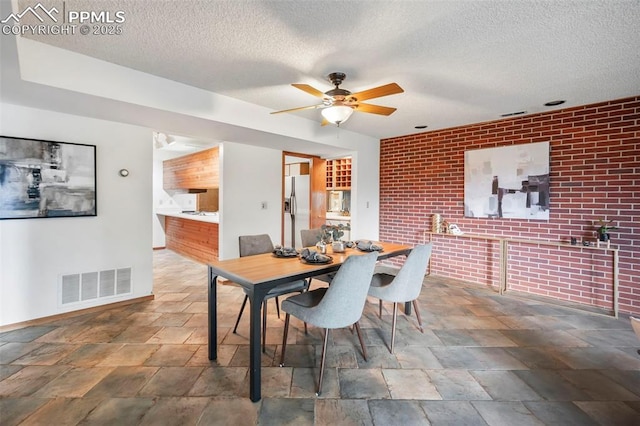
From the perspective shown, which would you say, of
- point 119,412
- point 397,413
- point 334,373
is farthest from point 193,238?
point 397,413

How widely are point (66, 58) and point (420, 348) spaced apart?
3.66m

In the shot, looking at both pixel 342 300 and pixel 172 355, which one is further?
pixel 172 355

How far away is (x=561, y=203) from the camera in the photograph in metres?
3.59

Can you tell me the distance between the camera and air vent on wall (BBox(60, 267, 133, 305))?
3.00 metres

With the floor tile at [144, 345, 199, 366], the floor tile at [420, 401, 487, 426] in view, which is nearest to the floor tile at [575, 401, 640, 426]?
the floor tile at [420, 401, 487, 426]

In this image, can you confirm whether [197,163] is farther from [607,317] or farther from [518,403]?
[607,317]

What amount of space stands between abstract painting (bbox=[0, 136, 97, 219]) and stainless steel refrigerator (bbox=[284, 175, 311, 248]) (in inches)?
137

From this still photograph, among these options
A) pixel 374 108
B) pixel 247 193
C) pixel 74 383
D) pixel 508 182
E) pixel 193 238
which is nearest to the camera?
pixel 74 383

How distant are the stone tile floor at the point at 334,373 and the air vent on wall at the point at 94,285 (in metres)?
0.20

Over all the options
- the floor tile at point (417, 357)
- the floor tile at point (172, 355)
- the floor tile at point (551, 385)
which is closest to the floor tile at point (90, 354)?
the floor tile at point (172, 355)

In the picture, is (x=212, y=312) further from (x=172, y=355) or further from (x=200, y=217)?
(x=200, y=217)

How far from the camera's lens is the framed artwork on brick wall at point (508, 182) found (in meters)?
3.70

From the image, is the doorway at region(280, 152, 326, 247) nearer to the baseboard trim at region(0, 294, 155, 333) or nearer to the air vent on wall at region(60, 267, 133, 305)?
the baseboard trim at region(0, 294, 155, 333)

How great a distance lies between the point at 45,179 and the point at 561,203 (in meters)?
5.71
